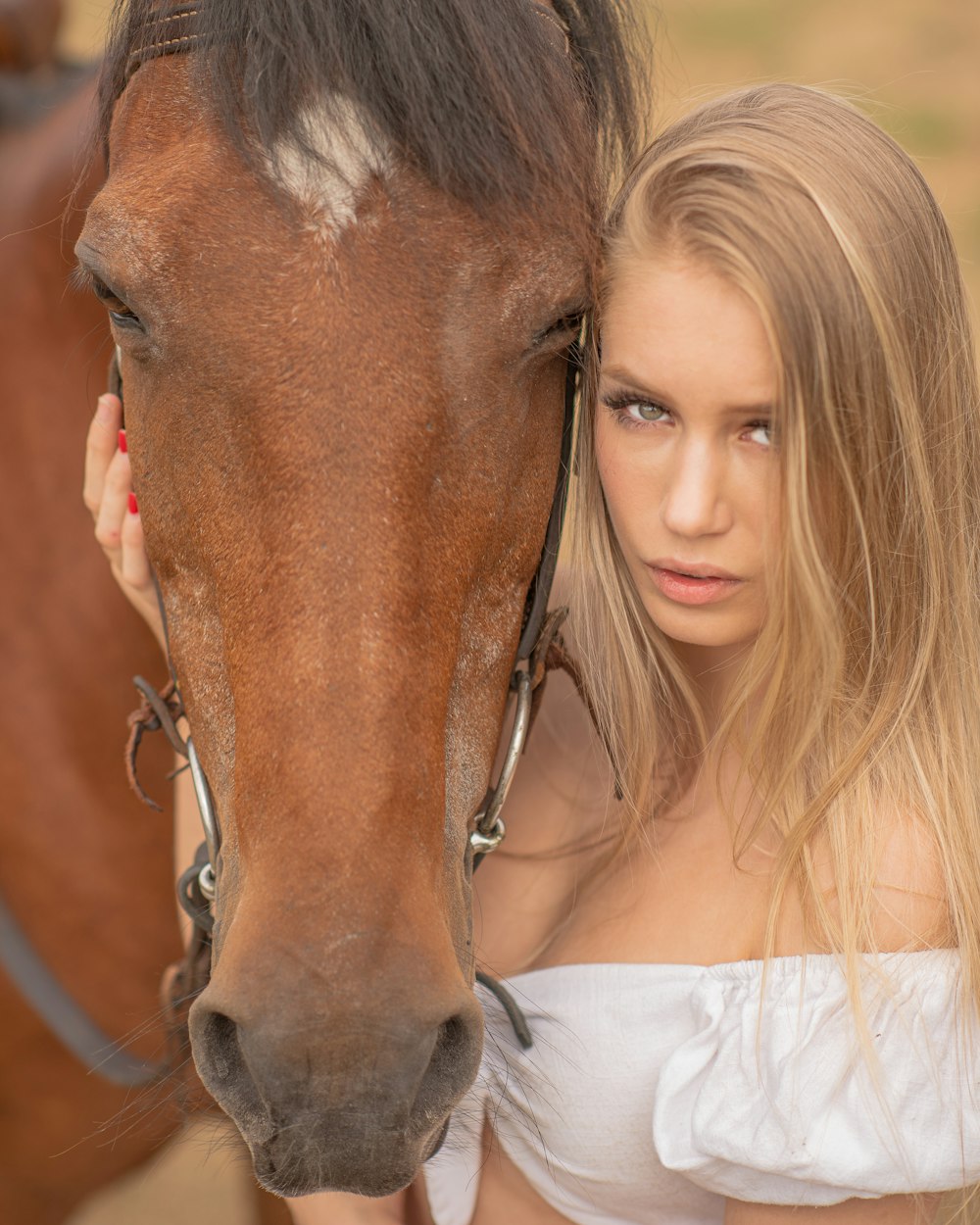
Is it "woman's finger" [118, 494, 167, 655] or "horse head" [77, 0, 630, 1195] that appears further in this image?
"woman's finger" [118, 494, 167, 655]

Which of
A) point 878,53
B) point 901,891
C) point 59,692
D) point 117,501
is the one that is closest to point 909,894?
point 901,891

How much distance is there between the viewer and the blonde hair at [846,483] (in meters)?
1.37

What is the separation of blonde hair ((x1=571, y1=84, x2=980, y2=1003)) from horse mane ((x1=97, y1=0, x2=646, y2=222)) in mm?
180

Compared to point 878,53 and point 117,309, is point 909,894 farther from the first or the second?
point 878,53

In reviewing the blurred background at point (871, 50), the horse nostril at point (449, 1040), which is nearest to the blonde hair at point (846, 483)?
the horse nostril at point (449, 1040)

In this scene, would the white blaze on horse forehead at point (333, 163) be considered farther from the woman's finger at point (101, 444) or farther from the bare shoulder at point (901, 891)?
the bare shoulder at point (901, 891)

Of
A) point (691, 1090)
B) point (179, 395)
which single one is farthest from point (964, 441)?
point (179, 395)

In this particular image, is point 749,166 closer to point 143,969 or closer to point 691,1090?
point 691,1090

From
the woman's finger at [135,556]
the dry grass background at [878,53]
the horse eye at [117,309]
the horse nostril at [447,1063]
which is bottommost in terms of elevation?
the horse nostril at [447,1063]

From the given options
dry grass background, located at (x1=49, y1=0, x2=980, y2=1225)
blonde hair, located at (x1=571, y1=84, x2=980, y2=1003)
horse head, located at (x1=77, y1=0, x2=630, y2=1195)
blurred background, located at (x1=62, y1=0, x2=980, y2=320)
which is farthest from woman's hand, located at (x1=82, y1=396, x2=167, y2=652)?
blurred background, located at (x1=62, y1=0, x2=980, y2=320)

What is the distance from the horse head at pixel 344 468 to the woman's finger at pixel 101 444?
31 centimetres

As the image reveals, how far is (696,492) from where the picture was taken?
1.37 meters

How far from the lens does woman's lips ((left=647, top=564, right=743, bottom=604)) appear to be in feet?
4.85

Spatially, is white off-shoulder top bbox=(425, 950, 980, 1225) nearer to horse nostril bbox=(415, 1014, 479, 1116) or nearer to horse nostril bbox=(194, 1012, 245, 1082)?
horse nostril bbox=(415, 1014, 479, 1116)
